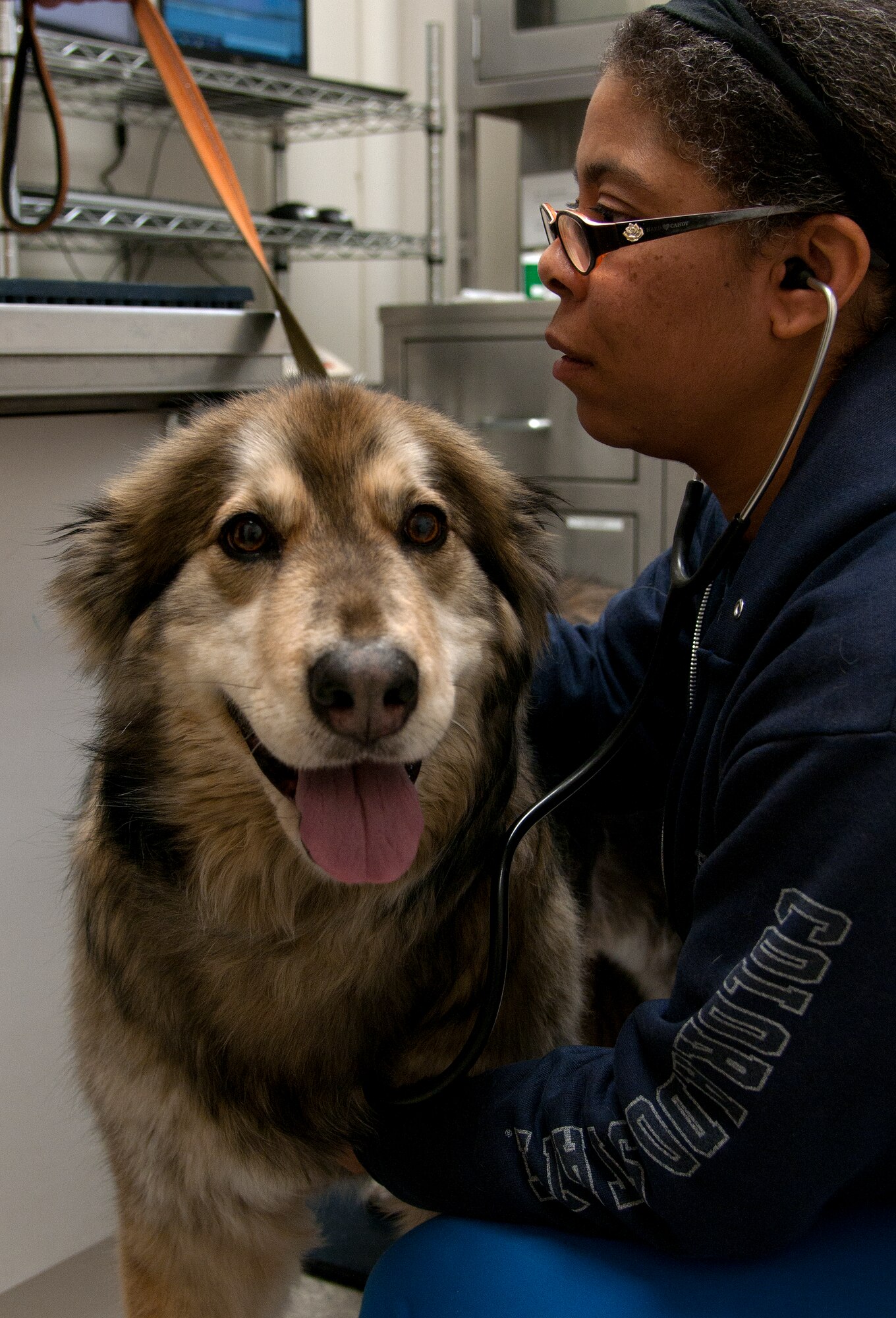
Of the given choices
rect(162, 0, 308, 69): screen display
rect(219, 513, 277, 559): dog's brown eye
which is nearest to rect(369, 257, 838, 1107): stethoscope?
rect(219, 513, 277, 559): dog's brown eye

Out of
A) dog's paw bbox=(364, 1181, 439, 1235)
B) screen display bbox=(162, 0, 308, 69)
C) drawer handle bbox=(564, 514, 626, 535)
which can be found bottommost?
dog's paw bbox=(364, 1181, 439, 1235)

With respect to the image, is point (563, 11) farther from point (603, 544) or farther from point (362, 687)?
point (362, 687)

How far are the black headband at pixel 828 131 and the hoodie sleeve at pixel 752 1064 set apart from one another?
1.48 ft

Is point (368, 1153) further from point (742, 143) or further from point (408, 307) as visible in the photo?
point (408, 307)

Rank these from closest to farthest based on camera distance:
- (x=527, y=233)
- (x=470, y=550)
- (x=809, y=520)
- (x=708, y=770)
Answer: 1. (x=809, y=520)
2. (x=708, y=770)
3. (x=470, y=550)
4. (x=527, y=233)

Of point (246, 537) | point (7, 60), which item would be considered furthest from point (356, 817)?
point (7, 60)

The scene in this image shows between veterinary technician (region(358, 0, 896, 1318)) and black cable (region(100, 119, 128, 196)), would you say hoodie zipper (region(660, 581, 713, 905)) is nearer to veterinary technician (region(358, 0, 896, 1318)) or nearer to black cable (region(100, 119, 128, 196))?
veterinary technician (region(358, 0, 896, 1318))

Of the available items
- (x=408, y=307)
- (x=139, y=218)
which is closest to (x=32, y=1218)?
(x=139, y=218)

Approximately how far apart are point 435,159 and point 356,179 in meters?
0.64

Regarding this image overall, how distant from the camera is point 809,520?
89cm

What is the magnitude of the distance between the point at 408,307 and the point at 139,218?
2.13 ft

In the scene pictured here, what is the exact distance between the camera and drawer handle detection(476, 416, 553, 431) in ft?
8.76

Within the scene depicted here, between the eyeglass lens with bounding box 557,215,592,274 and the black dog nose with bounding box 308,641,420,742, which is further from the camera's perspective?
the eyeglass lens with bounding box 557,215,592,274

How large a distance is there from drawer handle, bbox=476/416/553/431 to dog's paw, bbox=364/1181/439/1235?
166 cm
